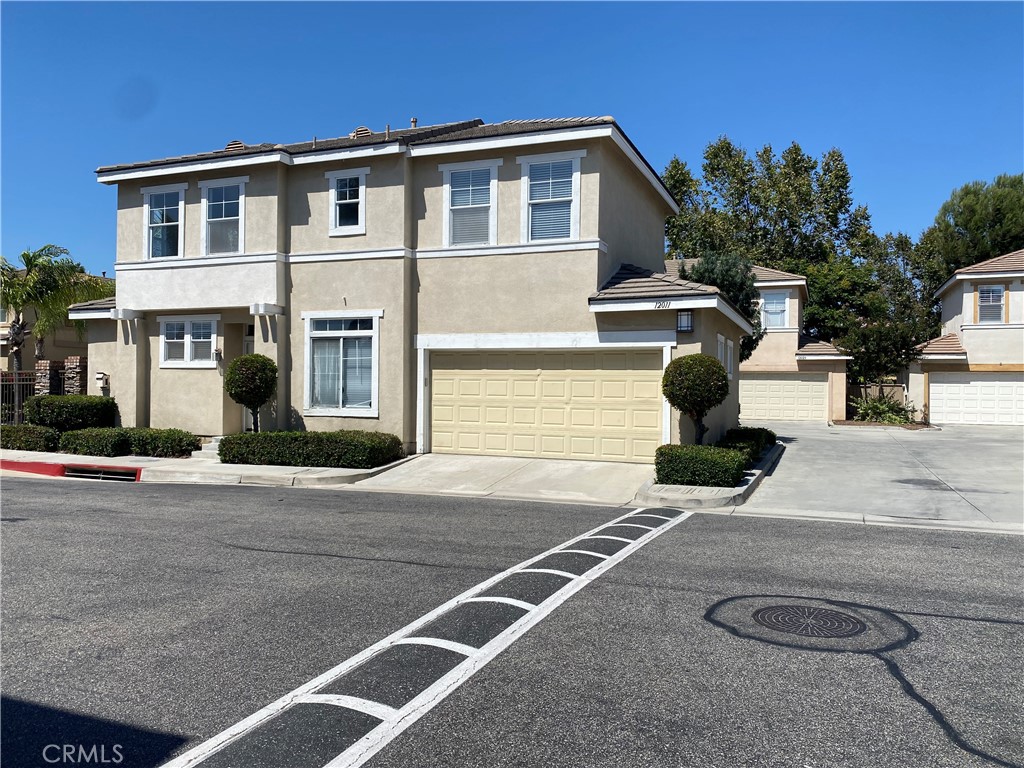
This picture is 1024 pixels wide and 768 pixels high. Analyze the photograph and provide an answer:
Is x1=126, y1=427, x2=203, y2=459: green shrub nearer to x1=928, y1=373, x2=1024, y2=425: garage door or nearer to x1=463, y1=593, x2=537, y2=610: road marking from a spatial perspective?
x1=463, y1=593, x2=537, y2=610: road marking

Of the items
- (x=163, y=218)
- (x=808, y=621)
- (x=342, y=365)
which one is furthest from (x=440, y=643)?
(x=163, y=218)

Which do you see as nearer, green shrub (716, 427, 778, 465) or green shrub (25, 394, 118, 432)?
green shrub (716, 427, 778, 465)

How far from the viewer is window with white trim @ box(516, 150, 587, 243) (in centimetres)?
1592

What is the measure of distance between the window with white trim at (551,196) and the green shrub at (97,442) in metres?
9.83

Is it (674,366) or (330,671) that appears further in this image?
(674,366)

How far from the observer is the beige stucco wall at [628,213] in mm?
16297

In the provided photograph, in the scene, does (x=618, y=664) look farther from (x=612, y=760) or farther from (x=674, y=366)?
(x=674, y=366)

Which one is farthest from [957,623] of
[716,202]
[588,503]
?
[716,202]

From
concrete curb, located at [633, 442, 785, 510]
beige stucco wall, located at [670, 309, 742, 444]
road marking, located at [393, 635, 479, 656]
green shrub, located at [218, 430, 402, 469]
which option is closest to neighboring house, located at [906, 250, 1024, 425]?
beige stucco wall, located at [670, 309, 742, 444]

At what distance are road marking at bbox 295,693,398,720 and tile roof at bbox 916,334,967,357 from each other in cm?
3202

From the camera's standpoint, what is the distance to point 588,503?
1254cm

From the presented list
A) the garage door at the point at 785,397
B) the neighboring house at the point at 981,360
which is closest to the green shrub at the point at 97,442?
the garage door at the point at 785,397

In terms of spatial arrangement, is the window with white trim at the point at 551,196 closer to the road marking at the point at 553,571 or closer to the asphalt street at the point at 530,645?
the asphalt street at the point at 530,645

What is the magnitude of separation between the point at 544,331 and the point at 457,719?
40.0 feet
